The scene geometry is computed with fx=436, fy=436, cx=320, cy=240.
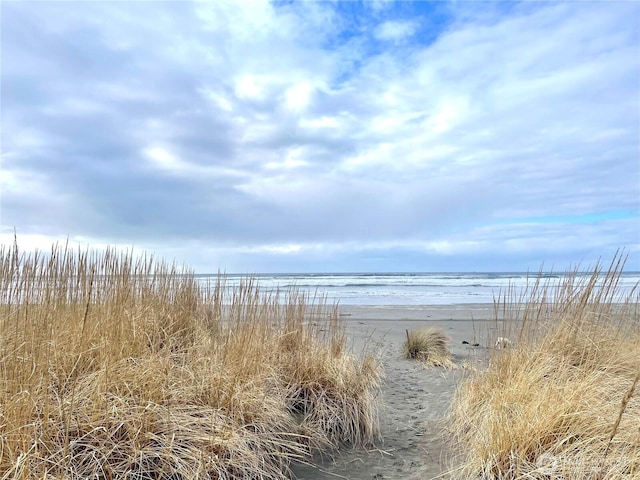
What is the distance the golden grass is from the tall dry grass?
1216 millimetres

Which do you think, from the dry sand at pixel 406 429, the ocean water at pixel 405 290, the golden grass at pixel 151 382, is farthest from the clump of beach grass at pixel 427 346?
the golden grass at pixel 151 382

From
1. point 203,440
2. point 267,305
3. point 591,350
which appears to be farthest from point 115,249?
point 591,350

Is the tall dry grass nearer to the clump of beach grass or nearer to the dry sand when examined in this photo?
the dry sand

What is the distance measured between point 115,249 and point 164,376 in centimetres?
197

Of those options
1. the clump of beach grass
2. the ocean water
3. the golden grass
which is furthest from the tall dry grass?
the clump of beach grass

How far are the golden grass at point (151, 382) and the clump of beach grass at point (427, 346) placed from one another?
3085 mm

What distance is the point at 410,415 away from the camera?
16.0 ft

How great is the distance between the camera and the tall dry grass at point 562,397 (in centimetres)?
263

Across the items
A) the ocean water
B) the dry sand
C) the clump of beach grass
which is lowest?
the dry sand

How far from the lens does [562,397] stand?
10.1ft

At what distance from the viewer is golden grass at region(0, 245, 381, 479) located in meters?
2.46

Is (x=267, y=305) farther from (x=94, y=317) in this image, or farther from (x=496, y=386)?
(x=496, y=386)

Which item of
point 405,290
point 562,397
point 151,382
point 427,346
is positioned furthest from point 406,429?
point 405,290

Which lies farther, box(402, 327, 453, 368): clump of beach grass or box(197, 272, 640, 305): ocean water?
box(197, 272, 640, 305): ocean water
